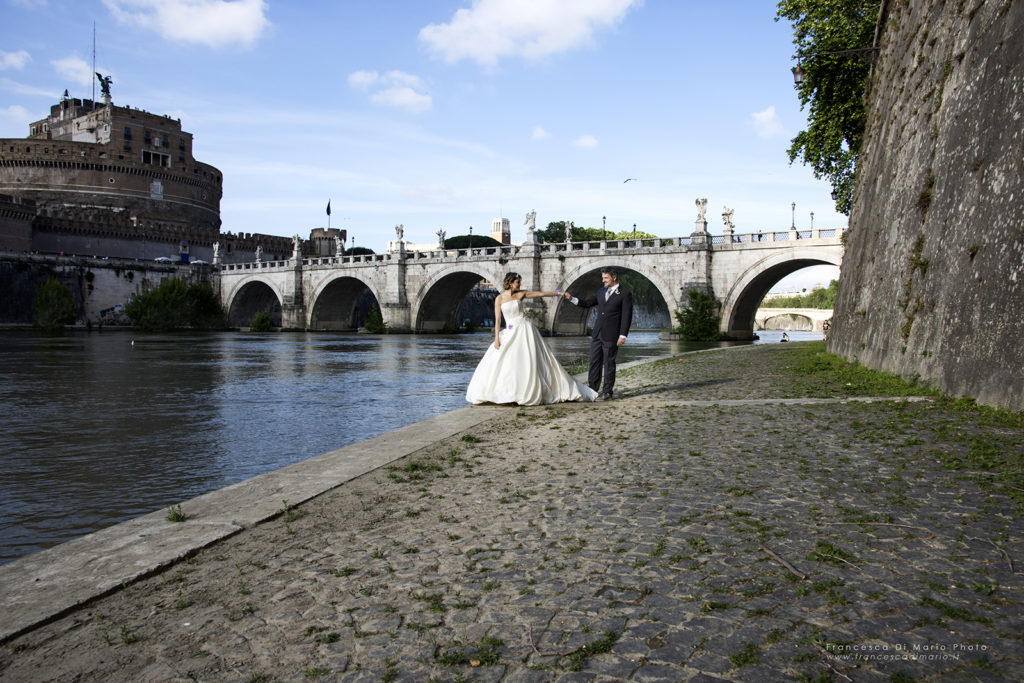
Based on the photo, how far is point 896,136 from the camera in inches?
564

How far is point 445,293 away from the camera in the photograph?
58.3 metres

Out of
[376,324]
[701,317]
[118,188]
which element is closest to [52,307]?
[376,324]

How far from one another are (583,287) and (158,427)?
138ft

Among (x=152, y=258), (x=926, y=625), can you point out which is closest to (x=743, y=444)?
(x=926, y=625)

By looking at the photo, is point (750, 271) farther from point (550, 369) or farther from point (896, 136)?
point (550, 369)

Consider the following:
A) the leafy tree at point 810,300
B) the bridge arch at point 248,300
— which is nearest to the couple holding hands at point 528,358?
the bridge arch at point 248,300

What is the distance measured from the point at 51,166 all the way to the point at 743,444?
88263 millimetres

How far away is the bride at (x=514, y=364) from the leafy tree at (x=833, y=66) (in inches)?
714

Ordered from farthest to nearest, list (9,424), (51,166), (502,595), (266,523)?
(51,166) → (9,424) → (266,523) → (502,595)

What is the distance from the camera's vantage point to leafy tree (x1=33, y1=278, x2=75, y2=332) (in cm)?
4869

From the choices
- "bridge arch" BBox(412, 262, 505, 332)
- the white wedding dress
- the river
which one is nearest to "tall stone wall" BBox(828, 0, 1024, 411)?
the white wedding dress

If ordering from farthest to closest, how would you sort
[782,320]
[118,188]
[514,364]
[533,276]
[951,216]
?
[782,320] → [118,188] → [533,276] → [514,364] → [951,216]

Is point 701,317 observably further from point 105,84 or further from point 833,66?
point 105,84

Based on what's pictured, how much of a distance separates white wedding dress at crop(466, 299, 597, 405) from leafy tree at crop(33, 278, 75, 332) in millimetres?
50681
